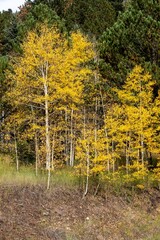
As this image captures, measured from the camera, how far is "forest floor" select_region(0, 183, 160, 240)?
15891 millimetres

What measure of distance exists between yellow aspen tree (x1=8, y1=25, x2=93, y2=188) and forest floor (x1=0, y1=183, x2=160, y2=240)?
3475 millimetres

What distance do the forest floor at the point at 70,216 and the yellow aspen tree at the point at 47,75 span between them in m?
3.48

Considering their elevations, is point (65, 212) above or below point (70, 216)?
above

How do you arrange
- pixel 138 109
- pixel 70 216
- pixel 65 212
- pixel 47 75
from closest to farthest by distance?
pixel 70 216 → pixel 65 212 → pixel 138 109 → pixel 47 75

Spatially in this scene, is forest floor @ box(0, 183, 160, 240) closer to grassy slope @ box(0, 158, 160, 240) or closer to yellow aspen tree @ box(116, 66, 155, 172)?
grassy slope @ box(0, 158, 160, 240)

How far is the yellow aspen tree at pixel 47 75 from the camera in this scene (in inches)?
874

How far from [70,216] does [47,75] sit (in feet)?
30.4

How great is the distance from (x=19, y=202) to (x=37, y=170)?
16.4 feet

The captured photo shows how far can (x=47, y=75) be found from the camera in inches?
915

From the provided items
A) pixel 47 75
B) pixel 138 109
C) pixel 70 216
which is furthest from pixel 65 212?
pixel 47 75

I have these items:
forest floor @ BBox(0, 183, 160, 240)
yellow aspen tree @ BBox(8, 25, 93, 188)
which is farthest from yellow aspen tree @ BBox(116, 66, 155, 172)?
forest floor @ BBox(0, 183, 160, 240)

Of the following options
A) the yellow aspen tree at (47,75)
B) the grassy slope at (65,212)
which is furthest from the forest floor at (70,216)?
the yellow aspen tree at (47,75)

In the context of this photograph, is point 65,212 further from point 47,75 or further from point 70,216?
point 47,75

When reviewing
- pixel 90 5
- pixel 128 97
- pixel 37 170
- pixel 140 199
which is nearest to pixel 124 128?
pixel 128 97
